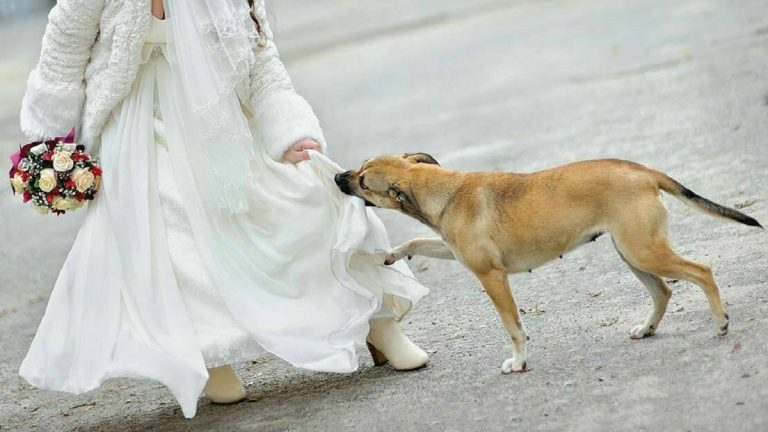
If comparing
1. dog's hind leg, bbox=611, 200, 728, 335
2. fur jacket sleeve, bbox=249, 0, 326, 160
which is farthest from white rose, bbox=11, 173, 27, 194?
dog's hind leg, bbox=611, 200, 728, 335

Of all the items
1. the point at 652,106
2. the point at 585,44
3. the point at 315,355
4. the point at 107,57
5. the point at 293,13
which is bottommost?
the point at 293,13

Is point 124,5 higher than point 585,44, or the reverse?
point 124,5

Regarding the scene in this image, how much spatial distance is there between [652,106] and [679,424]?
7243 mm

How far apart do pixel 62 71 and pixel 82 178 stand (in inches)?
18.0

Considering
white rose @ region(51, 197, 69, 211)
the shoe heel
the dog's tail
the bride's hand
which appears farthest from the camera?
the shoe heel

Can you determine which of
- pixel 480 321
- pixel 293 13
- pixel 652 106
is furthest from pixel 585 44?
pixel 293 13

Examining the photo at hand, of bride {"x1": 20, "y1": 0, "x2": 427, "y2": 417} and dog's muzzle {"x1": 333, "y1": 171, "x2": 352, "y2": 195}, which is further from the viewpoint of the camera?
dog's muzzle {"x1": 333, "y1": 171, "x2": 352, "y2": 195}

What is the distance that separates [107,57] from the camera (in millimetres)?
5520

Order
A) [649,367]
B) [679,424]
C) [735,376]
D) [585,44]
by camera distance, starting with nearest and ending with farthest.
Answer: [679,424] → [735,376] → [649,367] → [585,44]

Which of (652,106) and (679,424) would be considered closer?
(679,424)

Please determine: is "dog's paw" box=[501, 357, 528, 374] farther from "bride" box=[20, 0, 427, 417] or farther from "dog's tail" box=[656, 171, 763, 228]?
"dog's tail" box=[656, 171, 763, 228]

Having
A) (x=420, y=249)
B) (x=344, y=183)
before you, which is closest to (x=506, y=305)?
(x=420, y=249)

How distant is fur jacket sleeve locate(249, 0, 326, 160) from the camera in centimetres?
569

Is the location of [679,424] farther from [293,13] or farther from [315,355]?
[293,13]
